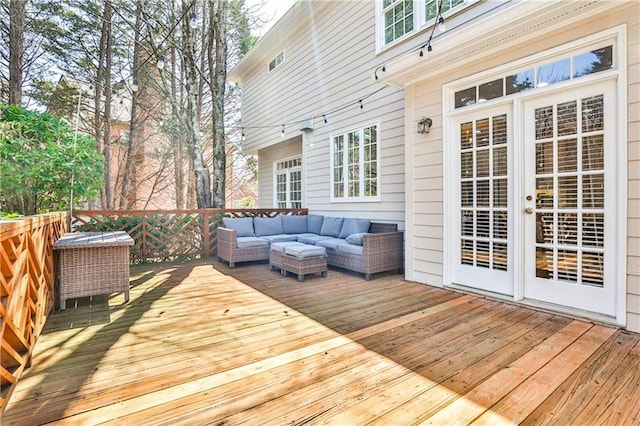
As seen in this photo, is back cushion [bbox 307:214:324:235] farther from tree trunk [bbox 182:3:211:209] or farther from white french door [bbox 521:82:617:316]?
white french door [bbox 521:82:617:316]

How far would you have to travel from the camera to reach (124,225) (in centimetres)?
580

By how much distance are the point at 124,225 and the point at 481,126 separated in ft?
19.4

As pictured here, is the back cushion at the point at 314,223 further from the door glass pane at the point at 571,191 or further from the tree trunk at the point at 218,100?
the door glass pane at the point at 571,191

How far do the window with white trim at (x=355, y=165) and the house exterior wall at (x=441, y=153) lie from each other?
50.3 inches

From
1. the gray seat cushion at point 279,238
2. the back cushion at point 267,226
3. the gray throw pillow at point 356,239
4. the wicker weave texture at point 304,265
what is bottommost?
the wicker weave texture at point 304,265

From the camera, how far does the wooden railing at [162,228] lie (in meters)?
5.60

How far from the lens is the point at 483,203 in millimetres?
3688

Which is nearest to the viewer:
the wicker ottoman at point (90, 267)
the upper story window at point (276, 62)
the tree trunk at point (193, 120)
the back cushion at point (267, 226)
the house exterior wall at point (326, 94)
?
the wicker ottoman at point (90, 267)

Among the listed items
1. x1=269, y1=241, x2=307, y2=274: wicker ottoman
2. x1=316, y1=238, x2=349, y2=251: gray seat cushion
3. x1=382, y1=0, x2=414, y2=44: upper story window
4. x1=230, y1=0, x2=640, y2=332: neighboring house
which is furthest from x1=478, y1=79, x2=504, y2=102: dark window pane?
x1=269, y1=241, x2=307, y2=274: wicker ottoman

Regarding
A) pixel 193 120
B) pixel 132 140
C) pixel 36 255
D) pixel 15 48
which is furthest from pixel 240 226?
pixel 132 140

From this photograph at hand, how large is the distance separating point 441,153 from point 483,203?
2.63ft

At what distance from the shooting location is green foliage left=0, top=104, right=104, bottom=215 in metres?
3.71

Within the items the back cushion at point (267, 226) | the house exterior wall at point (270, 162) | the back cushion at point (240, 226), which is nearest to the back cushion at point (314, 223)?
the back cushion at point (267, 226)

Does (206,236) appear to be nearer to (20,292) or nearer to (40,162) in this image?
(40,162)
